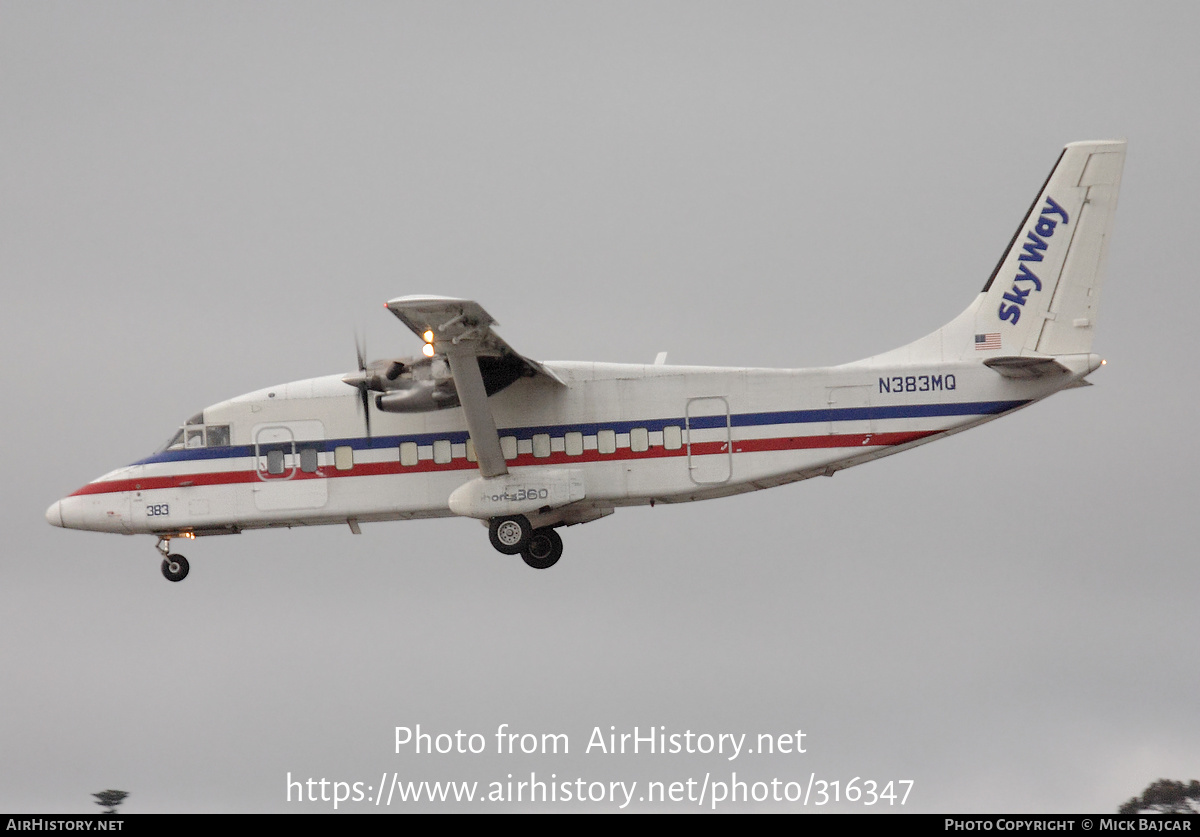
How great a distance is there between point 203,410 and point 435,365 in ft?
17.8

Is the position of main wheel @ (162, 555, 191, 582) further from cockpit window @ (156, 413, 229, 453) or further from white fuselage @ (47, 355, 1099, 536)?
cockpit window @ (156, 413, 229, 453)

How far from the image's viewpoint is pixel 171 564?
39844 mm

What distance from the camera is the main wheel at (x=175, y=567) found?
39812 millimetres

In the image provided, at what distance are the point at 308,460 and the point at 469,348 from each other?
204 inches

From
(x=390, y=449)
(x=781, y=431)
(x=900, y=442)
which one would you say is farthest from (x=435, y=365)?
(x=900, y=442)

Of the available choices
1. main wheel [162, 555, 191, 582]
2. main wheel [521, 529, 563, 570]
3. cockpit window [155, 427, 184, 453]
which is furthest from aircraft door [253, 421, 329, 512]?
main wheel [521, 529, 563, 570]

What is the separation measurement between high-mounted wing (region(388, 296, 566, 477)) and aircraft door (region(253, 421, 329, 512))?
136 inches

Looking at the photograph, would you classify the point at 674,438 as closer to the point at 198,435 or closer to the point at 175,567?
the point at 198,435

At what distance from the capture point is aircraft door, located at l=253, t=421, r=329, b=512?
38.2m

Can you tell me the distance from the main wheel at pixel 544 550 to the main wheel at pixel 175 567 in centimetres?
744

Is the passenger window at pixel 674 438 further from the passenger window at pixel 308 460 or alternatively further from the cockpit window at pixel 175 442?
the cockpit window at pixel 175 442

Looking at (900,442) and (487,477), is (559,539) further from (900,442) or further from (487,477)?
(900,442)

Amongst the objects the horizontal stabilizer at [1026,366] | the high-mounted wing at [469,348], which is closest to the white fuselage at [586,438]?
the horizontal stabilizer at [1026,366]

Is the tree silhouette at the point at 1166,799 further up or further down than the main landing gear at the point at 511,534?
further down
